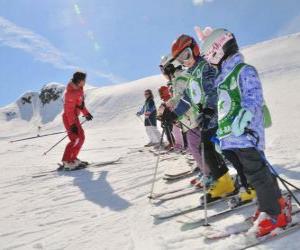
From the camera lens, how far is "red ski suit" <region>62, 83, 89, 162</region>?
10641mm

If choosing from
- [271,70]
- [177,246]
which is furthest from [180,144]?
[271,70]

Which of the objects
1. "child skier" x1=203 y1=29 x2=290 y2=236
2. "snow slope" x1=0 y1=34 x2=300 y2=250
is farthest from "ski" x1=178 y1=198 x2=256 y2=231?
"child skier" x1=203 y1=29 x2=290 y2=236

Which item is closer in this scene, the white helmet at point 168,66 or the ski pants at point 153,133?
the white helmet at point 168,66

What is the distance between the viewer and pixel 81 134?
10.8m

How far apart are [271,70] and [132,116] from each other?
13.3m

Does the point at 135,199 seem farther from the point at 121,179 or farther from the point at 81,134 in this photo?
the point at 81,134

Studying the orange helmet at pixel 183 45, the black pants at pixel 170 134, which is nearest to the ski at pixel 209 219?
the orange helmet at pixel 183 45

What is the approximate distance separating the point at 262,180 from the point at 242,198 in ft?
3.78

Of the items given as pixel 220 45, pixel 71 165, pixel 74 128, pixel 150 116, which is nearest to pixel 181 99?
pixel 220 45

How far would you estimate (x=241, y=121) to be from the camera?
4.01m

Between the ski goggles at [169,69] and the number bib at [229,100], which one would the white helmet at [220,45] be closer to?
the number bib at [229,100]

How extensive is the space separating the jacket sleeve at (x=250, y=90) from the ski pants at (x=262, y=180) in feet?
1.46

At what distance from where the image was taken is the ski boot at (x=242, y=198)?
5.14 m

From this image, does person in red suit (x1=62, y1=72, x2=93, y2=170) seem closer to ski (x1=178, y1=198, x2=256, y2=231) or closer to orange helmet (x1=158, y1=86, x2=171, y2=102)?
orange helmet (x1=158, y1=86, x2=171, y2=102)
